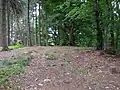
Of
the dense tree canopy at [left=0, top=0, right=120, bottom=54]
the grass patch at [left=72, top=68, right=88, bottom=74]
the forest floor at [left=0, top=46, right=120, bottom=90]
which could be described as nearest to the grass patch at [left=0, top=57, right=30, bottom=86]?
the forest floor at [left=0, top=46, right=120, bottom=90]

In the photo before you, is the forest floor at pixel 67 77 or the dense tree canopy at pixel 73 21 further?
the dense tree canopy at pixel 73 21

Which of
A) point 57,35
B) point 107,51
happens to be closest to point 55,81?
point 107,51

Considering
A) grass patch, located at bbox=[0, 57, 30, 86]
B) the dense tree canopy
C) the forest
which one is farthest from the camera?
the dense tree canopy

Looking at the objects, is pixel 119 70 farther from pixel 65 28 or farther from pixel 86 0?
pixel 65 28

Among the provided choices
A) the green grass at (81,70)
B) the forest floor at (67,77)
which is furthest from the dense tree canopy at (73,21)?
the green grass at (81,70)

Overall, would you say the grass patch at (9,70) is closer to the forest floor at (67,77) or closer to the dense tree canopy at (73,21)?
the forest floor at (67,77)

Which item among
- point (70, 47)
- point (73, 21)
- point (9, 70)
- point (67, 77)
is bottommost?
point (67, 77)

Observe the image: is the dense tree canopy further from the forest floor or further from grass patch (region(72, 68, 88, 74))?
grass patch (region(72, 68, 88, 74))

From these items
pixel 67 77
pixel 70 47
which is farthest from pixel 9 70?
pixel 70 47

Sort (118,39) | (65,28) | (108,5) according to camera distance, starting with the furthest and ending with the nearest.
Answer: (65,28) → (118,39) → (108,5)

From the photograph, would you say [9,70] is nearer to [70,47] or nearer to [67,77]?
[67,77]

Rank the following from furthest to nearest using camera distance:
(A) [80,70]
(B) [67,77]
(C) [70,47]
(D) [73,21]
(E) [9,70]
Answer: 1. (D) [73,21]
2. (C) [70,47]
3. (A) [80,70]
4. (E) [9,70]
5. (B) [67,77]

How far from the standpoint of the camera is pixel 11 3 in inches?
713

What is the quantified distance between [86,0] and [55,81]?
928 cm
